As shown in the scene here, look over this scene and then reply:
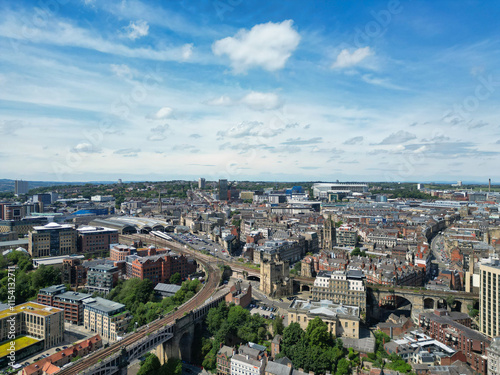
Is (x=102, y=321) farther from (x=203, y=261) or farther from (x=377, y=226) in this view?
(x=377, y=226)

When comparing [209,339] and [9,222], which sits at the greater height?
[9,222]

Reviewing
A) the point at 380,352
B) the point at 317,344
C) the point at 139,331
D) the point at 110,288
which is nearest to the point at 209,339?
the point at 139,331

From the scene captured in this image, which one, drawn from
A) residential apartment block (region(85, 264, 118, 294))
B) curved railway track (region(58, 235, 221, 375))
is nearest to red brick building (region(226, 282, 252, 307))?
curved railway track (region(58, 235, 221, 375))

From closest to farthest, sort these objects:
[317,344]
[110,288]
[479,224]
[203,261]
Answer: [317,344], [110,288], [203,261], [479,224]

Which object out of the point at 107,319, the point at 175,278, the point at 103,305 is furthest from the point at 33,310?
the point at 175,278

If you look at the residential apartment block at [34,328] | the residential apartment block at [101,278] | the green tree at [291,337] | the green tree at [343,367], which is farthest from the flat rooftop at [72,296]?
the green tree at [343,367]

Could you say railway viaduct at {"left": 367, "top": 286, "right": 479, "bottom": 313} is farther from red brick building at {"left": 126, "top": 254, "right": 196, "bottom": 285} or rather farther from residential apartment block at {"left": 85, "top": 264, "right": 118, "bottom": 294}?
residential apartment block at {"left": 85, "top": 264, "right": 118, "bottom": 294}
